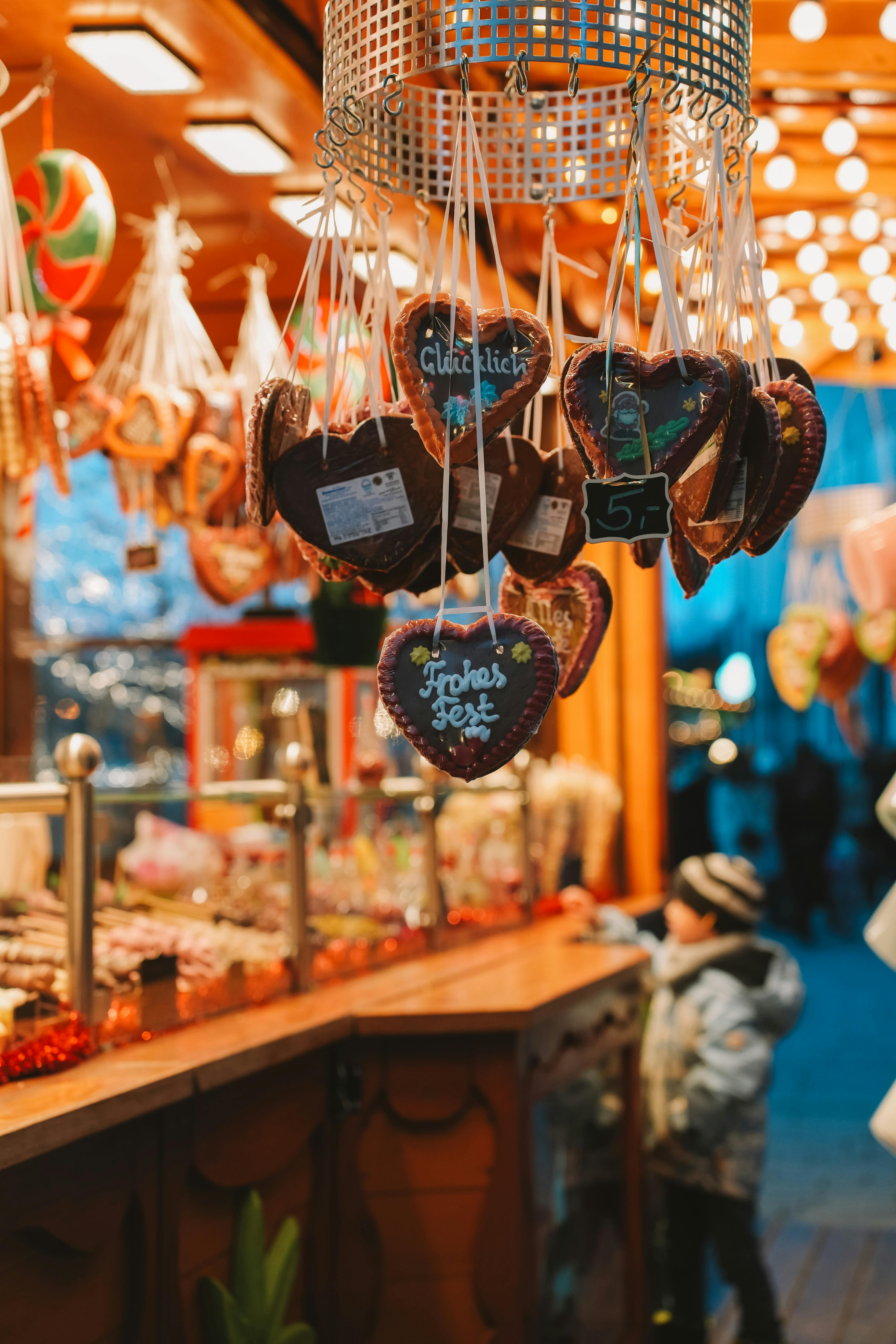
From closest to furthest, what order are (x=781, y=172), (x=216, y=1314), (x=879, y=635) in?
1. (x=216, y=1314)
2. (x=781, y=172)
3. (x=879, y=635)

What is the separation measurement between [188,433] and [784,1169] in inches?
166

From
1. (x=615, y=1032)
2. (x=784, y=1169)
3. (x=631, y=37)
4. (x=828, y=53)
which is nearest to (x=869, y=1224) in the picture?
(x=784, y=1169)

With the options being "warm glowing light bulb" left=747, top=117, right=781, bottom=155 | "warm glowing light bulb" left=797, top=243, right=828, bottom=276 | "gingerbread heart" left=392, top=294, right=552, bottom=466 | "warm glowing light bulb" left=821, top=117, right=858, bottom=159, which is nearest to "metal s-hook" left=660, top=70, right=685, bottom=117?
"gingerbread heart" left=392, top=294, right=552, bottom=466

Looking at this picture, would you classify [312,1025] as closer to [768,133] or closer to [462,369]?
[462,369]

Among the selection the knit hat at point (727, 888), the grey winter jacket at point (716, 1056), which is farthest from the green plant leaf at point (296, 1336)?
the knit hat at point (727, 888)

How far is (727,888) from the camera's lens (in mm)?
4215

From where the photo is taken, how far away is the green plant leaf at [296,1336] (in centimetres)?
252

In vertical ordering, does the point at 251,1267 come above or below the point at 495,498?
below

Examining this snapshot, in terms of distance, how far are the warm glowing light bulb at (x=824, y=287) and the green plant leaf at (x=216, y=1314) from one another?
4.67 meters

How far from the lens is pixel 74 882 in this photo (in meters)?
2.44

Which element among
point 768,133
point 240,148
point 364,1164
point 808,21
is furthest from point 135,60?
point 364,1164

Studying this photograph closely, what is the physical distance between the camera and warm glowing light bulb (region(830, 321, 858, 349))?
20.0 feet

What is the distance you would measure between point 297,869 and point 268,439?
1.74 m

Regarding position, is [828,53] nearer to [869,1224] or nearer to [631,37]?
[631,37]
